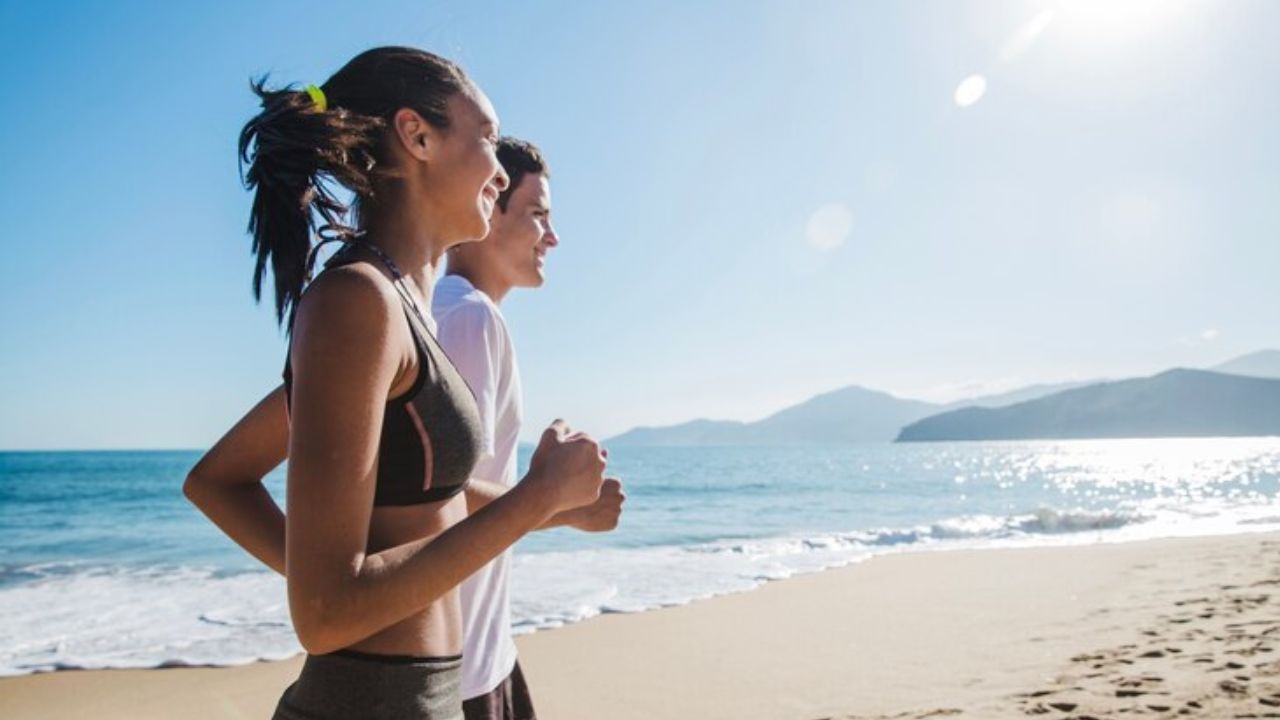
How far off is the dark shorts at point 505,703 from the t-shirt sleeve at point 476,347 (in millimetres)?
550

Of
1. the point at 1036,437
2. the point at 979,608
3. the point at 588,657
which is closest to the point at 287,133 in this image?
the point at 588,657

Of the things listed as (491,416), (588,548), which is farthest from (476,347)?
(588,548)

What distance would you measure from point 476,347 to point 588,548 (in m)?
13.1

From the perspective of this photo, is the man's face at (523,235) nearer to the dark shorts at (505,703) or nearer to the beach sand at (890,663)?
the dark shorts at (505,703)

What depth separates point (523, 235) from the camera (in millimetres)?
2367

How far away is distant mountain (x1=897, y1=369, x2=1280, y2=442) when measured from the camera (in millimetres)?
116812

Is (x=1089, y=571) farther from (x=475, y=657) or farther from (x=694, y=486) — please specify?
(x=694, y=486)

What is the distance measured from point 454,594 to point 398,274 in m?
0.49

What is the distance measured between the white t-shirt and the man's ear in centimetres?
44

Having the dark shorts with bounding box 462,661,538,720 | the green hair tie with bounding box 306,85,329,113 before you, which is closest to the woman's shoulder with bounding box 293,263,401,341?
the green hair tie with bounding box 306,85,329,113

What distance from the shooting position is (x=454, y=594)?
125 cm

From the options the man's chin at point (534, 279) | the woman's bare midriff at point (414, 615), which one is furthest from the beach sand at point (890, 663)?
the woman's bare midriff at point (414, 615)

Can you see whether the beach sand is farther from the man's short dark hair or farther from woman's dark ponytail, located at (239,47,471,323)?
woman's dark ponytail, located at (239,47,471,323)

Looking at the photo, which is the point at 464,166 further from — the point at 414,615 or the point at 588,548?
the point at 588,548
